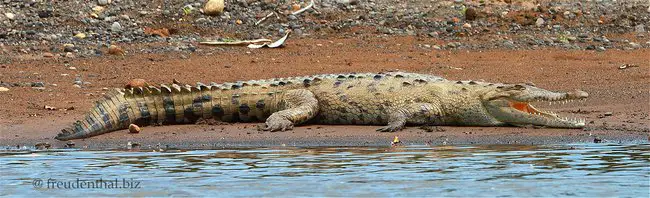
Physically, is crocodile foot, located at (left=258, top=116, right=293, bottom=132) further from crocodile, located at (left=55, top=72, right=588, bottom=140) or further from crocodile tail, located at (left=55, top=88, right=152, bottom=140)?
crocodile tail, located at (left=55, top=88, right=152, bottom=140)

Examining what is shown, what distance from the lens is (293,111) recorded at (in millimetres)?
10266

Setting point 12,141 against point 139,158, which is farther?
point 12,141

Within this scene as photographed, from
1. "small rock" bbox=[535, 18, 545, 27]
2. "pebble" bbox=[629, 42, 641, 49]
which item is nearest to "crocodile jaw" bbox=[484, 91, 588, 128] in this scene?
"pebble" bbox=[629, 42, 641, 49]

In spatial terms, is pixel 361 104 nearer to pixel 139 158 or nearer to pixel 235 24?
pixel 139 158

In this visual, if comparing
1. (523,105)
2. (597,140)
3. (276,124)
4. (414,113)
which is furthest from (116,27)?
(597,140)

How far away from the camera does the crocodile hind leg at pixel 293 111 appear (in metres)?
10.1

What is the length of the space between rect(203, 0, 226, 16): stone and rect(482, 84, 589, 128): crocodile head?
7212 mm

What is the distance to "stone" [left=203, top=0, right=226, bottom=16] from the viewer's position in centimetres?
1697

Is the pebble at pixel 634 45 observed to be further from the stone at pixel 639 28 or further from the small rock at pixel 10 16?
the small rock at pixel 10 16

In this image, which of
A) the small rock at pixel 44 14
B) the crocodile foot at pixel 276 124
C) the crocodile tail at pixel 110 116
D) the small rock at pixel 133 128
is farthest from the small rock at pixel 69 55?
the crocodile foot at pixel 276 124

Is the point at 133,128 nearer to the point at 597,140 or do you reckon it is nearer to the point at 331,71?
the point at 597,140

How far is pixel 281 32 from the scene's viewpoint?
16266 mm

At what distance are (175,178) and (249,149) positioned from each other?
5.55 ft

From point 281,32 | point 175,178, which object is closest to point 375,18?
point 281,32
